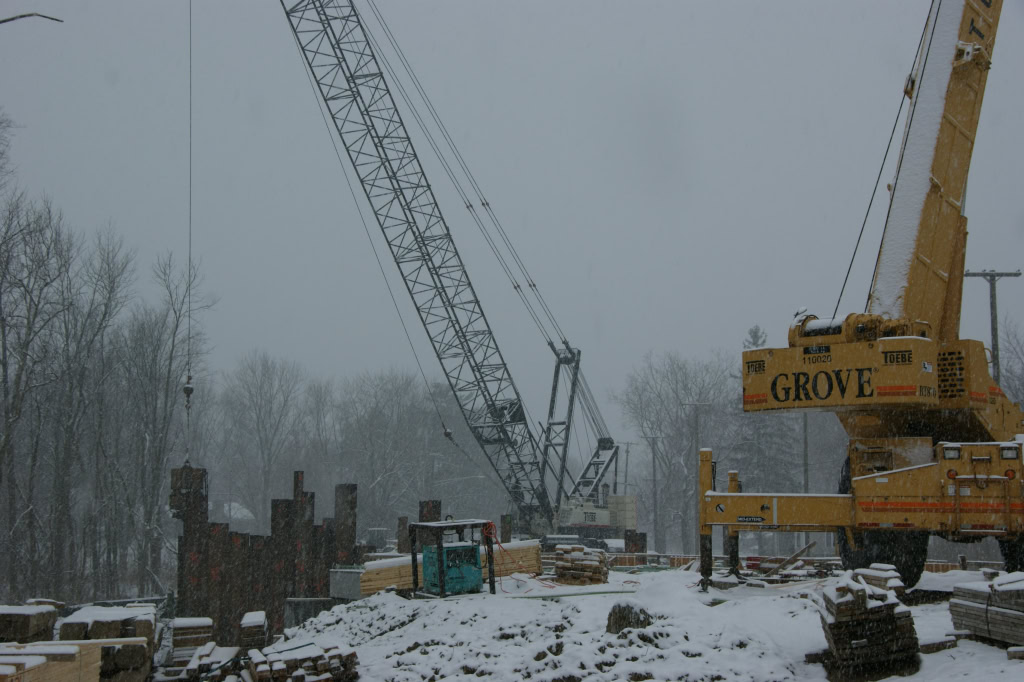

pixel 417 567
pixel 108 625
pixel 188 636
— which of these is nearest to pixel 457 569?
pixel 417 567

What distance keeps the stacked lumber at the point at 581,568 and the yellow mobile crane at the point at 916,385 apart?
13.4ft

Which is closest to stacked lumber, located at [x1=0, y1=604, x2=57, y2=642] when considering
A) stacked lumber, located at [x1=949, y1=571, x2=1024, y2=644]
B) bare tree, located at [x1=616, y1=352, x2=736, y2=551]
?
stacked lumber, located at [x1=949, y1=571, x2=1024, y2=644]

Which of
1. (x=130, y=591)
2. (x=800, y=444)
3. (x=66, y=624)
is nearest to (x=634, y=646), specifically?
(x=66, y=624)

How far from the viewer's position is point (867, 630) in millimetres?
8617

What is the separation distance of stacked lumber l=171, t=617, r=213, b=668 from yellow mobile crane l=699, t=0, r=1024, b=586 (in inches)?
331

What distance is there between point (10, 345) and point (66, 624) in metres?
24.4

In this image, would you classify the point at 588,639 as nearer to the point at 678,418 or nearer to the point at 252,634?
the point at 252,634

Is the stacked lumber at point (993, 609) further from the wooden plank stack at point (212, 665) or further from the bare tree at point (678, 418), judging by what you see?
the bare tree at point (678, 418)

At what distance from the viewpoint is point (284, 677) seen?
11.2 metres

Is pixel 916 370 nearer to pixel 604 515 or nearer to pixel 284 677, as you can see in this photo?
pixel 284 677

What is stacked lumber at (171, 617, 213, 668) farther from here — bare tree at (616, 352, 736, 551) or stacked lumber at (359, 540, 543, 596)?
bare tree at (616, 352, 736, 551)

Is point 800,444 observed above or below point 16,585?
above

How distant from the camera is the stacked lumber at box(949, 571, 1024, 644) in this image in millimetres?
8438

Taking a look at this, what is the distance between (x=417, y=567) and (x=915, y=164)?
11.7m
